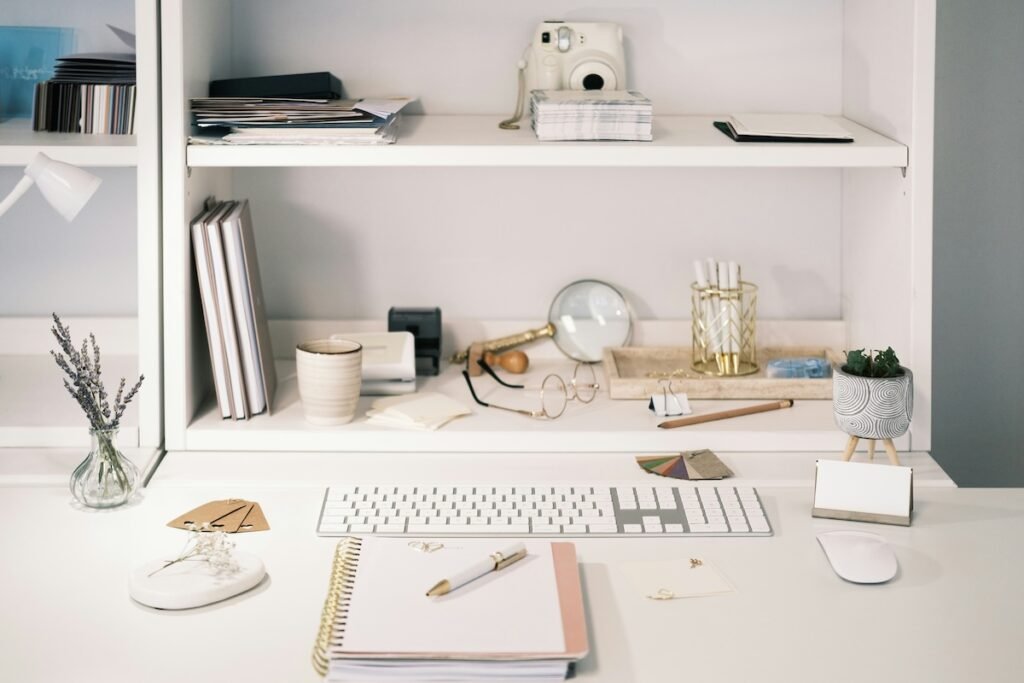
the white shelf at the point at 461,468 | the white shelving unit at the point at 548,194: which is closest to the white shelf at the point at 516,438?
the white shelf at the point at 461,468

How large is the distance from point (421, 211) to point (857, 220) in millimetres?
733

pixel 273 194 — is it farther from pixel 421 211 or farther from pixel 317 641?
pixel 317 641

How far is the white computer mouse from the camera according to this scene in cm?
131

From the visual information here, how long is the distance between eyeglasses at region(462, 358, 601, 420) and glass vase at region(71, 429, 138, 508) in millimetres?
562

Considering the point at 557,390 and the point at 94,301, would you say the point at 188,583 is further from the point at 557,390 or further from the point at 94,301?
the point at 94,301

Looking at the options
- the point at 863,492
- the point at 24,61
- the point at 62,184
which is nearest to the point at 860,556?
the point at 863,492

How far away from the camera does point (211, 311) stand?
1.73m

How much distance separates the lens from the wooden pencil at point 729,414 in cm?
174

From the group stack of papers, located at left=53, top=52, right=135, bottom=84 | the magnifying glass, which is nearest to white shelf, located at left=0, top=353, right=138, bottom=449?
stack of papers, located at left=53, top=52, right=135, bottom=84

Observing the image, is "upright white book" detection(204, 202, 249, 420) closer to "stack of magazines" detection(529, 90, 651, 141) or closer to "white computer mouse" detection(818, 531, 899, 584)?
"stack of magazines" detection(529, 90, 651, 141)

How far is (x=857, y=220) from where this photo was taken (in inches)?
78.5

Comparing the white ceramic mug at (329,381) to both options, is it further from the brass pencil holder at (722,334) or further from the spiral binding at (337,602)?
the brass pencil holder at (722,334)

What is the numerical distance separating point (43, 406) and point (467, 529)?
75cm

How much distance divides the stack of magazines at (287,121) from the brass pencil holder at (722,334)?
1.97 ft
